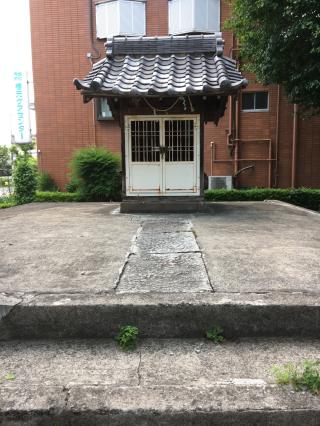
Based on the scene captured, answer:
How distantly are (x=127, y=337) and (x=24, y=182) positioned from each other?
36.0 ft

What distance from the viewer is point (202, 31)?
1379 centimetres

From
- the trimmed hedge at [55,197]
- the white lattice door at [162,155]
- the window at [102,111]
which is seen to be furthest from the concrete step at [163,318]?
the window at [102,111]

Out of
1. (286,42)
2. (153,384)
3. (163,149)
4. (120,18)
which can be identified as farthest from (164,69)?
(120,18)

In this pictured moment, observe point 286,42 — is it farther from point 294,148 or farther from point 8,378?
point 8,378

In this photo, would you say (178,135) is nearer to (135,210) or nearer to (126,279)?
(135,210)

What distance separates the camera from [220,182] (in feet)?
47.1

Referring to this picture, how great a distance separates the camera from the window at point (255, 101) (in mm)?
14359

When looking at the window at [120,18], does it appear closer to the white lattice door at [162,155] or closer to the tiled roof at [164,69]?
the tiled roof at [164,69]

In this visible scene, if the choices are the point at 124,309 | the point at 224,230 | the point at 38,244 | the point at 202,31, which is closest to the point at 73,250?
the point at 38,244

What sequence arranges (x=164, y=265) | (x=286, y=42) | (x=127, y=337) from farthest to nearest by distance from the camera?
1. (x=286, y=42)
2. (x=164, y=265)
3. (x=127, y=337)

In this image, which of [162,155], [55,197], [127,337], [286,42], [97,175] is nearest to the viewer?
[127,337]

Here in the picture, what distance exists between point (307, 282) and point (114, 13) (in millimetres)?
13880

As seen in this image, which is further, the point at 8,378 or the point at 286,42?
the point at 286,42

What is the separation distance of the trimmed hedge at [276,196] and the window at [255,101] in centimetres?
389
